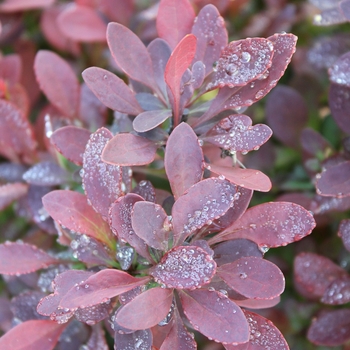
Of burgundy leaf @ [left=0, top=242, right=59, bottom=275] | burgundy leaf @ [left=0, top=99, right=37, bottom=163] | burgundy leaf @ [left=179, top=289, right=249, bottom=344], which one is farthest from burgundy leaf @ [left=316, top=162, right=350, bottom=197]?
burgundy leaf @ [left=0, top=99, right=37, bottom=163]

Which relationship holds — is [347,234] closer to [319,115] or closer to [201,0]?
[319,115]

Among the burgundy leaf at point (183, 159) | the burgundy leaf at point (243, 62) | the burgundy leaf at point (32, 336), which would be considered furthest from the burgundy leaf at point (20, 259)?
the burgundy leaf at point (243, 62)

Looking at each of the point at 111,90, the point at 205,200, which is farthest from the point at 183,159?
the point at 111,90

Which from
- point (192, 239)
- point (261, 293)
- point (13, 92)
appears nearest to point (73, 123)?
point (13, 92)

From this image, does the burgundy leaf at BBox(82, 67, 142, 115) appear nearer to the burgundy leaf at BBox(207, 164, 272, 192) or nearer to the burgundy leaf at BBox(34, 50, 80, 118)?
the burgundy leaf at BBox(207, 164, 272, 192)

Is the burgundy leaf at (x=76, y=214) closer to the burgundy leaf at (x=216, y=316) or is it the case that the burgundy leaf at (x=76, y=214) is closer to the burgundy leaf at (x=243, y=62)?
the burgundy leaf at (x=216, y=316)
